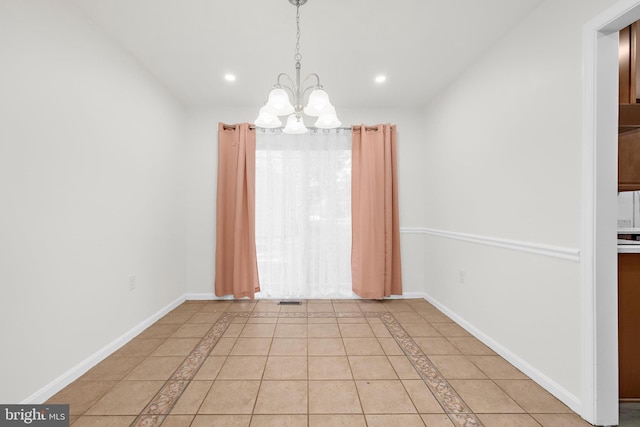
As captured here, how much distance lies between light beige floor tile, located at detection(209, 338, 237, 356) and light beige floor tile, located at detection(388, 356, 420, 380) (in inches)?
54.5

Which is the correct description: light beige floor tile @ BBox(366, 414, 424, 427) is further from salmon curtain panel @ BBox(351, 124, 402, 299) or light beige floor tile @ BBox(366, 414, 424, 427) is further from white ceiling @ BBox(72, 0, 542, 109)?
white ceiling @ BBox(72, 0, 542, 109)

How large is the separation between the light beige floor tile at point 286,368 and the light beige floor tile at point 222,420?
→ 0.41 metres

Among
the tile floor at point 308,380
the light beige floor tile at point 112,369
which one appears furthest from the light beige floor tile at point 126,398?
the light beige floor tile at point 112,369

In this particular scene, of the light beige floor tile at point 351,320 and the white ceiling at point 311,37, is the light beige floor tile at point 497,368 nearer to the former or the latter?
the light beige floor tile at point 351,320

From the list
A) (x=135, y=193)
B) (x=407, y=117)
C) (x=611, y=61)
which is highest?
(x=407, y=117)

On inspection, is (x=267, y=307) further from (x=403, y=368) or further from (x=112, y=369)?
(x=403, y=368)

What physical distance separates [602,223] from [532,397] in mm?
1177

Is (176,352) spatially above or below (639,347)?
below

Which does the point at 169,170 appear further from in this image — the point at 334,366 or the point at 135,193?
the point at 334,366

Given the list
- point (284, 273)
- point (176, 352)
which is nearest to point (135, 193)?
point (176, 352)

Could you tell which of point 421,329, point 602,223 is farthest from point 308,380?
point 602,223

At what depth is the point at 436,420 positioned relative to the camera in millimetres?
1617

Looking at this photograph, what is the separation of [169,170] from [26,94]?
1726 millimetres

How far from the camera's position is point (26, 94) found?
66.2 inches
